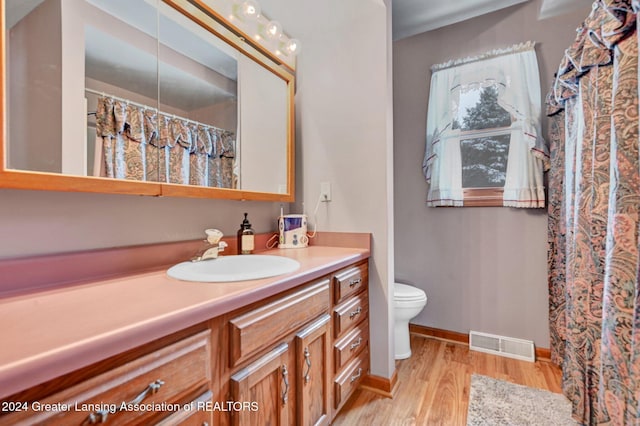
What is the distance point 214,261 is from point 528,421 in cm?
172

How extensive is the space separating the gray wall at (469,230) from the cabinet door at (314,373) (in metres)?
1.45

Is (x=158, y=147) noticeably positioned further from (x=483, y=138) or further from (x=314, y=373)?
(x=483, y=138)

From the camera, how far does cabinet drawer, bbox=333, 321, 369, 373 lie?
1.36 m

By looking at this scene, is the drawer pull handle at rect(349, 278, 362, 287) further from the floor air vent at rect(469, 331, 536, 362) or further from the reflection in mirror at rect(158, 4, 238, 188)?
the floor air vent at rect(469, 331, 536, 362)

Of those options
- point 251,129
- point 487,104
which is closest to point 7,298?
point 251,129

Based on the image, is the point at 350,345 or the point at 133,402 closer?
the point at 133,402

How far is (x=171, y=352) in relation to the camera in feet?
2.11

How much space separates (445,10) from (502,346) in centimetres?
254

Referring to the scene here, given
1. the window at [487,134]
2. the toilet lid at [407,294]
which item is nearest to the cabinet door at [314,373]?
the toilet lid at [407,294]

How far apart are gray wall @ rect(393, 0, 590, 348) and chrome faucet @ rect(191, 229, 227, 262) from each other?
1.68 m

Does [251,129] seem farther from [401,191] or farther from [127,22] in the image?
[401,191]

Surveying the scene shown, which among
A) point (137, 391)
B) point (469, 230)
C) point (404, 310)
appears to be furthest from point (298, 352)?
point (469, 230)

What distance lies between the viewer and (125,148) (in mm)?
1071

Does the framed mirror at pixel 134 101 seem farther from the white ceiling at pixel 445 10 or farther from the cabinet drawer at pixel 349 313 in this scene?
the white ceiling at pixel 445 10
